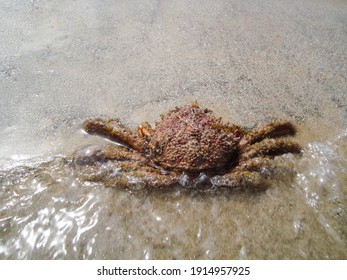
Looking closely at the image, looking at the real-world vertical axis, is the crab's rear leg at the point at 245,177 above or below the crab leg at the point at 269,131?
below

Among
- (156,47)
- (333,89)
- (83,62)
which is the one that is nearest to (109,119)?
(83,62)

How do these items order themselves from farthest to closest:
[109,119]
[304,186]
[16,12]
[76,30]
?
[16,12], [76,30], [109,119], [304,186]

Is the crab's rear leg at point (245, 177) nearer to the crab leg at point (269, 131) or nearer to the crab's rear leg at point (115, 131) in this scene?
the crab leg at point (269, 131)

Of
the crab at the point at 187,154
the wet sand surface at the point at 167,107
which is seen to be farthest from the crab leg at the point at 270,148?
the wet sand surface at the point at 167,107

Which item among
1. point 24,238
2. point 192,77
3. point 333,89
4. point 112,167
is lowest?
point 24,238

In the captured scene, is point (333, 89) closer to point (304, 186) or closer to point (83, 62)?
point (304, 186)

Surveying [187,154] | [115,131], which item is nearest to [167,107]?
[115,131]
